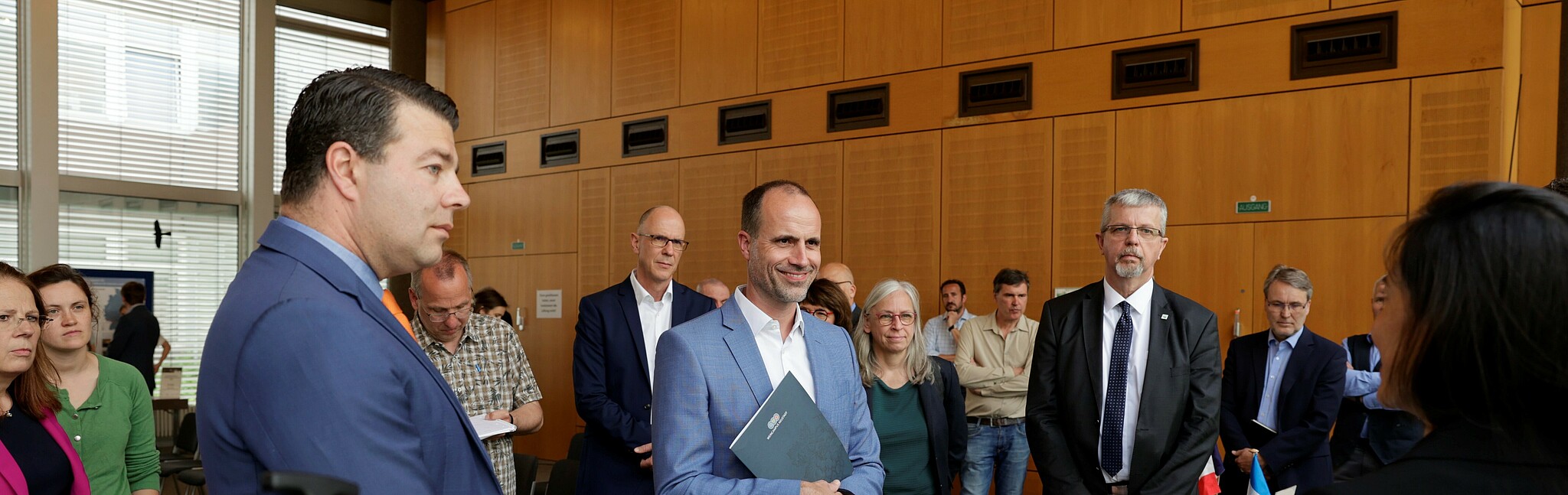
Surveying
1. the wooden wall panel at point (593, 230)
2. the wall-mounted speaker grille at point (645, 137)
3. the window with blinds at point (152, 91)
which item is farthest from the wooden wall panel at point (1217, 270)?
the window with blinds at point (152, 91)

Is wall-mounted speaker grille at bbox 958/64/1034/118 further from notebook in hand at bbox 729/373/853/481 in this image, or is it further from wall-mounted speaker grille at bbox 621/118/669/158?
notebook in hand at bbox 729/373/853/481

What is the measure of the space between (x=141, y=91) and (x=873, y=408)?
9867 millimetres

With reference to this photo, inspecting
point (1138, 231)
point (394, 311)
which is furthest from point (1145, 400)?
point (394, 311)

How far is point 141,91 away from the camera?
1048cm

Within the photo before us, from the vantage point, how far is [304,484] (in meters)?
0.75

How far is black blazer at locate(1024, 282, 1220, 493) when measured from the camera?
298 centimetres

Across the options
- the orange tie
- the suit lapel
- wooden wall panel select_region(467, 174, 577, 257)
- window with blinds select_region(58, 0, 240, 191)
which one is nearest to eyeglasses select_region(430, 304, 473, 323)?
the orange tie

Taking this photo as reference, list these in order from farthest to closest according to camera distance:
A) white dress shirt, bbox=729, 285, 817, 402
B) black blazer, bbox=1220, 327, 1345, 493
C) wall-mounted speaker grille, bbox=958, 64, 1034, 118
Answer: wall-mounted speaker grille, bbox=958, 64, 1034, 118 → black blazer, bbox=1220, 327, 1345, 493 → white dress shirt, bbox=729, 285, 817, 402

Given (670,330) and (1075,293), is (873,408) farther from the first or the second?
(670,330)

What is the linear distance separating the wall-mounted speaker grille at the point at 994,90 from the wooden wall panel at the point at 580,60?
3.80 metres

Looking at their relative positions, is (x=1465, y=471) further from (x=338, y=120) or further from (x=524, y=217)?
(x=524, y=217)

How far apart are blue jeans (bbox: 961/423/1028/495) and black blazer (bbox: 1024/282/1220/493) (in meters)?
2.27

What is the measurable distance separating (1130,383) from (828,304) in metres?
1.53

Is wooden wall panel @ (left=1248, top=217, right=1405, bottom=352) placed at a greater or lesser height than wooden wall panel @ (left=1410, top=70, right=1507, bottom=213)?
lesser
